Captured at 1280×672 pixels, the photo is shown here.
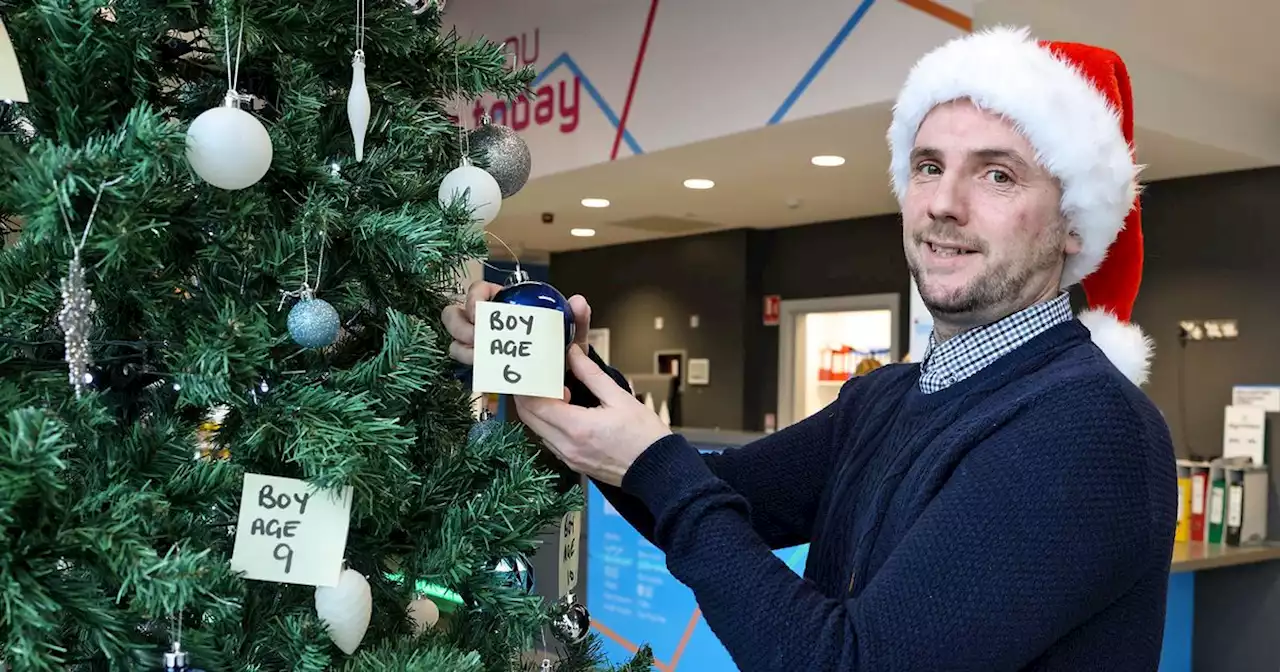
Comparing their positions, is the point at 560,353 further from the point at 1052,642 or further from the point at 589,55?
the point at 589,55

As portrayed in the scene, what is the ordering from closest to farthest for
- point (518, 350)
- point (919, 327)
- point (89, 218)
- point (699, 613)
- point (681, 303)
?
point (89, 218)
point (518, 350)
point (699, 613)
point (919, 327)
point (681, 303)

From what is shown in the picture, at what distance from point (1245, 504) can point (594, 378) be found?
411 centimetres

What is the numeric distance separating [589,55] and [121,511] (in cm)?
437

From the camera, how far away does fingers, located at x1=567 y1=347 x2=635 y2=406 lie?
95 cm

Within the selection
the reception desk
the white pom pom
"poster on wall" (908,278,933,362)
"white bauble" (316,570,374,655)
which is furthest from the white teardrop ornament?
"poster on wall" (908,278,933,362)

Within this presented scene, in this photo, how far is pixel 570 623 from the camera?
0.95 m

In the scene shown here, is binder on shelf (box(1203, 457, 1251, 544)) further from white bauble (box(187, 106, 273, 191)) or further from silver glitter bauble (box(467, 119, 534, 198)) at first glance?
white bauble (box(187, 106, 273, 191))

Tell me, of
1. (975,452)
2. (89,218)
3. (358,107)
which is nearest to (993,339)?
(975,452)

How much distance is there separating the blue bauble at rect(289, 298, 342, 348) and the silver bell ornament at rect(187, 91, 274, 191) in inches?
3.8

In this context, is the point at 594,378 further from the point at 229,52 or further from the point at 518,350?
the point at 229,52

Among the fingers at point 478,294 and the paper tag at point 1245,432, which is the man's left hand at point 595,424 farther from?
the paper tag at point 1245,432

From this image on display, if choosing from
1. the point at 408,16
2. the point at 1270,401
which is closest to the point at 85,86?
the point at 408,16

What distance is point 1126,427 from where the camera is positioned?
0.90 m

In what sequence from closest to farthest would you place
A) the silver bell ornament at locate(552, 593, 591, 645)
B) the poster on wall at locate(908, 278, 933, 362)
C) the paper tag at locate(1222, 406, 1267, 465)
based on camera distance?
the silver bell ornament at locate(552, 593, 591, 645)
the poster on wall at locate(908, 278, 933, 362)
the paper tag at locate(1222, 406, 1267, 465)
